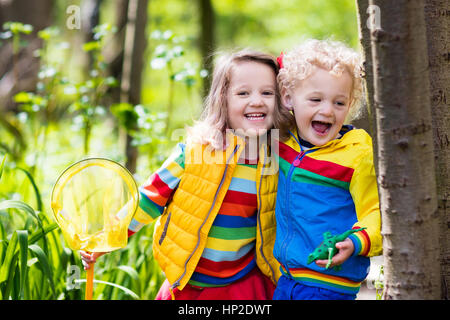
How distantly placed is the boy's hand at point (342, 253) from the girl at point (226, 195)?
428 mm

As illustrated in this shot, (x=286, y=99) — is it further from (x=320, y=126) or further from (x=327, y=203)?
(x=327, y=203)

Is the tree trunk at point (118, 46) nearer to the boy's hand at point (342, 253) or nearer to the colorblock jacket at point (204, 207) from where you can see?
the colorblock jacket at point (204, 207)

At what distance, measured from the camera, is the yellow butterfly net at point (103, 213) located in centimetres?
183

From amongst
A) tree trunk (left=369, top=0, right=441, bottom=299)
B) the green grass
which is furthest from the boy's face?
the green grass

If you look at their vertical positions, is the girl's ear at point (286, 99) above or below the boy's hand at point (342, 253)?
above

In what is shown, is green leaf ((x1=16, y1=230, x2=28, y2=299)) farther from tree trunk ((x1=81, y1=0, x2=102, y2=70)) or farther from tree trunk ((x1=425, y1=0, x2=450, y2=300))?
tree trunk ((x1=81, y1=0, x2=102, y2=70))

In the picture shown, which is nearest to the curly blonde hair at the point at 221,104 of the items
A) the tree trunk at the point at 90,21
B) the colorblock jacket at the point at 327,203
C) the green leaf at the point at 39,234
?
the colorblock jacket at the point at 327,203

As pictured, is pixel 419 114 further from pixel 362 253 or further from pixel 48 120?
pixel 48 120

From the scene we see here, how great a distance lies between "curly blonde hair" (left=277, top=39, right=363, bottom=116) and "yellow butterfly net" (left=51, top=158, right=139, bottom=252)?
706mm

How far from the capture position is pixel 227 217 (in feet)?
6.39

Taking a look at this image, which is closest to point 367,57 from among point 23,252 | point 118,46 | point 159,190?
point 159,190

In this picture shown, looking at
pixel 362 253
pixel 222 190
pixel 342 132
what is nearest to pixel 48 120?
pixel 222 190

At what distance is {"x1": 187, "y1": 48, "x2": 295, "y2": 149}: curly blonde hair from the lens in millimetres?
1953
